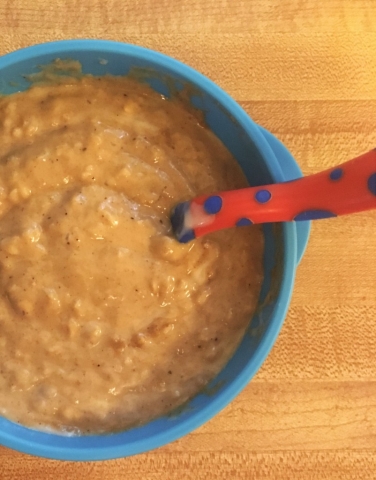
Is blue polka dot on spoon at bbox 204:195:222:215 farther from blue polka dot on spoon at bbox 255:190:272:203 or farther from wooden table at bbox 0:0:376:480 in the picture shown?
wooden table at bbox 0:0:376:480

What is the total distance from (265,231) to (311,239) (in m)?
0.12

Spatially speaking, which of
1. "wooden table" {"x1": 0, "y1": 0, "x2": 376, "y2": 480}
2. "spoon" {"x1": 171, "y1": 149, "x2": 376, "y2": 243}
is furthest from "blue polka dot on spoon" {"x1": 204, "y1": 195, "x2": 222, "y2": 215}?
"wooden table" {"x1": 0, "y1": 0, "x2": 376, "y2": 480}

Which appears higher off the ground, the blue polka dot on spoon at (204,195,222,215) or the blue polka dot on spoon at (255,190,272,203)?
the blue polka dot on spoon at (255,190,272,203)

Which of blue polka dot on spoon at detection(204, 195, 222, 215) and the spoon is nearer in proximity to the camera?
the spoon

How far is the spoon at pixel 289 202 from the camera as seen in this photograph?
1.84ft

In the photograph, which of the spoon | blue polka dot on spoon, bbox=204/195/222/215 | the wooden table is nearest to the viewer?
the spoon

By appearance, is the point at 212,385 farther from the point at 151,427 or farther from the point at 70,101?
the point at 70,101

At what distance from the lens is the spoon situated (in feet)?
1.84

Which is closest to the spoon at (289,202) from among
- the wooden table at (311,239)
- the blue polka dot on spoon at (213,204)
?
the blue polka dot on spoon at (213,204)

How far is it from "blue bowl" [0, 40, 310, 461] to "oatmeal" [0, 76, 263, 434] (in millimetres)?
22

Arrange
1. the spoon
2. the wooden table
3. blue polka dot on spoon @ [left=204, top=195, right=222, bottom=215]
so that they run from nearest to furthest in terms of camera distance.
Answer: the spoon → blue polka dot on spoon @ [left=204, top=195, right=222, bottom=215] → the wooden table

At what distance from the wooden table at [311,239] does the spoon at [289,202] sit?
0.24 metres

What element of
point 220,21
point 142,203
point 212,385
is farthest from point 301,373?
point 220,21

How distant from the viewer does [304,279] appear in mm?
875
